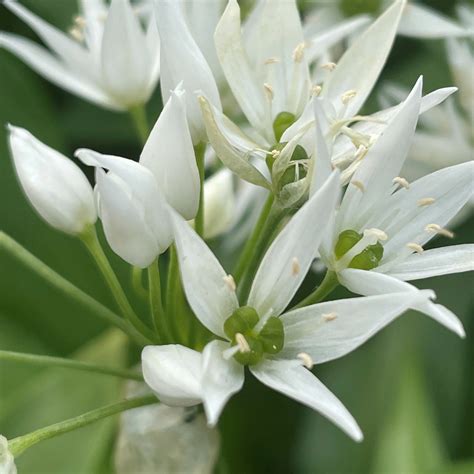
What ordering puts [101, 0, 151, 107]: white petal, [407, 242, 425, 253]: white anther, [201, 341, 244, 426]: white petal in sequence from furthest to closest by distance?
[101, 0, 151, 107]: white petal, [407, 242, 425, 253]: white anther, [201, 341, 244, 426]: white petal

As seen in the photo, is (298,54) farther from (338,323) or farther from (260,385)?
(260,385)

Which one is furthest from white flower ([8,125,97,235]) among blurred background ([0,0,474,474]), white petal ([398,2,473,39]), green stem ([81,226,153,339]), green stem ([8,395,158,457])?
white petal ([398,2,473,39])

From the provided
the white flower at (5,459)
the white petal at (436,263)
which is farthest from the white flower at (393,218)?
the white flower at (5,459)

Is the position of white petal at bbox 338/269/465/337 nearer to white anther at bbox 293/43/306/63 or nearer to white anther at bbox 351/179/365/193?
white anther at bbox 351/179/365/193

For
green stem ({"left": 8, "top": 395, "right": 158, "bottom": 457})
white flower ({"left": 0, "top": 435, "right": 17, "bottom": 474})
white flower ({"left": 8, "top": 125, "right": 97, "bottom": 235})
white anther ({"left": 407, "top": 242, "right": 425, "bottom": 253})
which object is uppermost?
white flower ({"left": 8, "top": 125, "right": 97, "bottom": 235})

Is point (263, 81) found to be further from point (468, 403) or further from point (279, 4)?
point (468, 403)

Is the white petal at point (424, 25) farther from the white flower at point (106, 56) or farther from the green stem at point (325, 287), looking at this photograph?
the green stem at point (325, 287)
